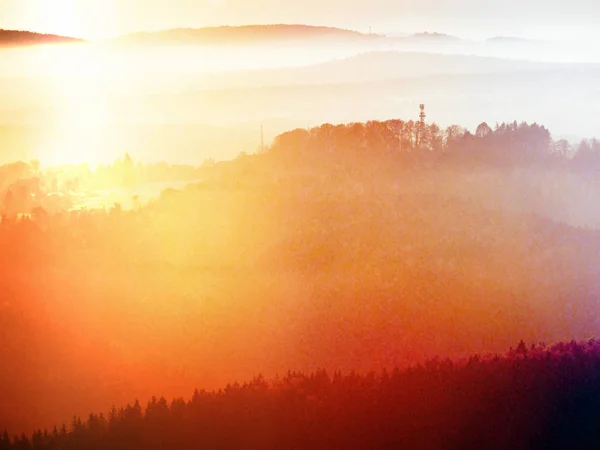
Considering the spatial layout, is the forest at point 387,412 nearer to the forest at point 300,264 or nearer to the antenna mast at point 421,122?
the forest at point 300,264

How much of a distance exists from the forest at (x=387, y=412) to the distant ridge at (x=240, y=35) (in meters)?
2.44

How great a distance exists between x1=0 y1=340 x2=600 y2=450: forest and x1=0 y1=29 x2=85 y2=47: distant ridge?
2.46 m

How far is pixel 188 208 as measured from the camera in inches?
198

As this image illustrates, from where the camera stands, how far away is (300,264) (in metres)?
5.47

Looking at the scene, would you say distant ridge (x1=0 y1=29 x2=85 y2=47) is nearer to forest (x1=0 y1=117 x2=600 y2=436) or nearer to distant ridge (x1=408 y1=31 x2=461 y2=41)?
forest (x1=0 y1=117 x2=600 y2=436)

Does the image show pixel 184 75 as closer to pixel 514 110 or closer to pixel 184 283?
pixel 184 283

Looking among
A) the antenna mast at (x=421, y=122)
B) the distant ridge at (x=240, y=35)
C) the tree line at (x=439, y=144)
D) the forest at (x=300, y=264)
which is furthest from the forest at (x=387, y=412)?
the distant ridge at (x=240, y=35)

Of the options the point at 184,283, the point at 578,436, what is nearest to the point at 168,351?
the point at 184,283

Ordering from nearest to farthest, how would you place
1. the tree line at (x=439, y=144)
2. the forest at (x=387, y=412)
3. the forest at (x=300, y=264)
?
the forest at (x=387, y=412), the forest at (x=300, y=264), the tree line at (x=439, y=144)

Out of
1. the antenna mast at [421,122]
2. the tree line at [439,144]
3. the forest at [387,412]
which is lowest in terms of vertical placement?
the forest at [387,412]

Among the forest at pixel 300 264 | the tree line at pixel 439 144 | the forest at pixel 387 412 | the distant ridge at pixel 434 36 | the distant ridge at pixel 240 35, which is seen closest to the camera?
the forest at pixel 387 412

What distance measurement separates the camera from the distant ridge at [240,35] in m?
5.04

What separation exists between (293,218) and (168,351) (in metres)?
1.39

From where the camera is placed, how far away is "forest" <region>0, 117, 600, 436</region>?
4746 millimetres
